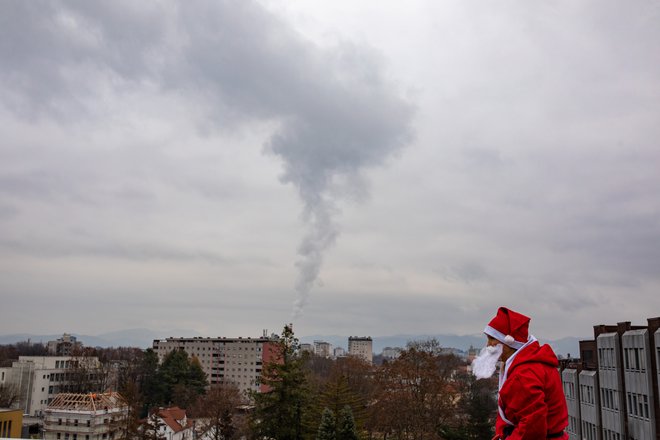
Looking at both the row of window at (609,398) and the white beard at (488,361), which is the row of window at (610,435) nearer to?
the row of window at (609,398)

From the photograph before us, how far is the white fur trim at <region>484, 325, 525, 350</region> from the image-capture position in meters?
4.76

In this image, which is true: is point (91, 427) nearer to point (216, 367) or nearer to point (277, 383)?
point (277, 383)

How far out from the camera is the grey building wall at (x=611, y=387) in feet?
95.8

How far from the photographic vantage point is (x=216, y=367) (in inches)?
4801

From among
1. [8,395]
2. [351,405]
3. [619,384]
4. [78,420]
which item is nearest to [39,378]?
[8,395]

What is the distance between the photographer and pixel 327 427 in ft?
83.3

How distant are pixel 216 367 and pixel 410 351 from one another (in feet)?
300

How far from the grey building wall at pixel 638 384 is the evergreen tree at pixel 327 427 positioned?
1483cm

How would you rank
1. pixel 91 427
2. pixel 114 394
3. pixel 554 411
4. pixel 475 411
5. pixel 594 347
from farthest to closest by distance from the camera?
1. pixel 114 394
2. pixel 91 427
3. pixel 475 411
4. pixel 594 347
5. pixel 554 411

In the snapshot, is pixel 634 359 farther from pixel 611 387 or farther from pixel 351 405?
pixel 351 405

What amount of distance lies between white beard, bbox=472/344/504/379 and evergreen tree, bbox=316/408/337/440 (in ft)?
71.3

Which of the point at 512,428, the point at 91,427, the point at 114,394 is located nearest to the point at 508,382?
the point at 512,428

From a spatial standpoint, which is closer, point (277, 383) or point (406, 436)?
point (277, 383)

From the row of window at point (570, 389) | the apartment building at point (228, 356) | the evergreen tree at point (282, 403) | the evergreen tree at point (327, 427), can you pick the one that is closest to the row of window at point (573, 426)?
the row of window at point (570, 389)
